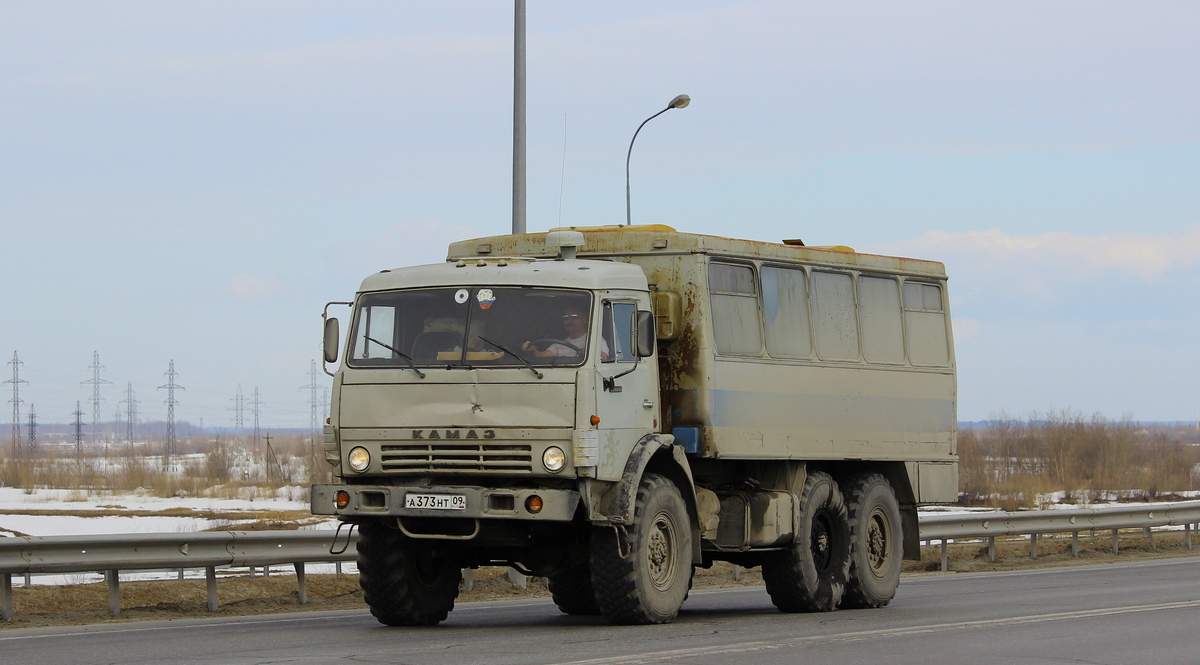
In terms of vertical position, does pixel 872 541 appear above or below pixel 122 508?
above

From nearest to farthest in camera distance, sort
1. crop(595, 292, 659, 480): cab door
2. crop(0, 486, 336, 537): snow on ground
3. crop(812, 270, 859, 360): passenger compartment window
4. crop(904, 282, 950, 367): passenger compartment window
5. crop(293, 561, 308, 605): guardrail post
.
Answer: crop(595, 292, 659, 480): cab door, crop(812, 270, 859, 360): passenger compartment window, crop(293, 561, 308, 605): guardrail post, crop(904, 282, 950, 367): passenger compartment window, crop(0, 486, 336, 537): snow on ground

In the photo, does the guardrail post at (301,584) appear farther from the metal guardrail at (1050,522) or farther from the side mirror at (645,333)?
the metal guardrail at (1050,522)

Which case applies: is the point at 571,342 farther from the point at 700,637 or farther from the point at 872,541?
the point at 872,541

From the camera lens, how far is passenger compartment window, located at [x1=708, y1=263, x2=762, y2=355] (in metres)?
13.4

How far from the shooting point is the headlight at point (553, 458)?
1126cm

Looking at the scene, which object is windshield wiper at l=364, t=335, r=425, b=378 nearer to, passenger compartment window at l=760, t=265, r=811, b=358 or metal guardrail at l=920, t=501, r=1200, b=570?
passenger compartment window at l=760, t=265, r=811, b=358

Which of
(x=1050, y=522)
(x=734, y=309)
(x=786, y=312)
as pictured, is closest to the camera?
(x=734, y=309)

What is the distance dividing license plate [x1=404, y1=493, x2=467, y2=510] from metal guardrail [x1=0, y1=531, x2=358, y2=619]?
206cm

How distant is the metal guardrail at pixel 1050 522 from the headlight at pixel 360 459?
37.8 feet

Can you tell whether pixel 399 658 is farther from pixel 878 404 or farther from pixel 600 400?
pixel 878 404

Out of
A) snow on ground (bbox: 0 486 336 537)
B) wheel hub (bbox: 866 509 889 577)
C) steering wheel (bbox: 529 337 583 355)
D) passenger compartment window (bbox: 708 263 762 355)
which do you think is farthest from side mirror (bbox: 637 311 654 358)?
snow on ground (bbox: 0 486 336 537)

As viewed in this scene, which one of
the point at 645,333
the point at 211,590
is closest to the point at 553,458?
the point at 645,333

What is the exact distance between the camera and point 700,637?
1086cm

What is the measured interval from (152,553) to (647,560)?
17.0 ft
